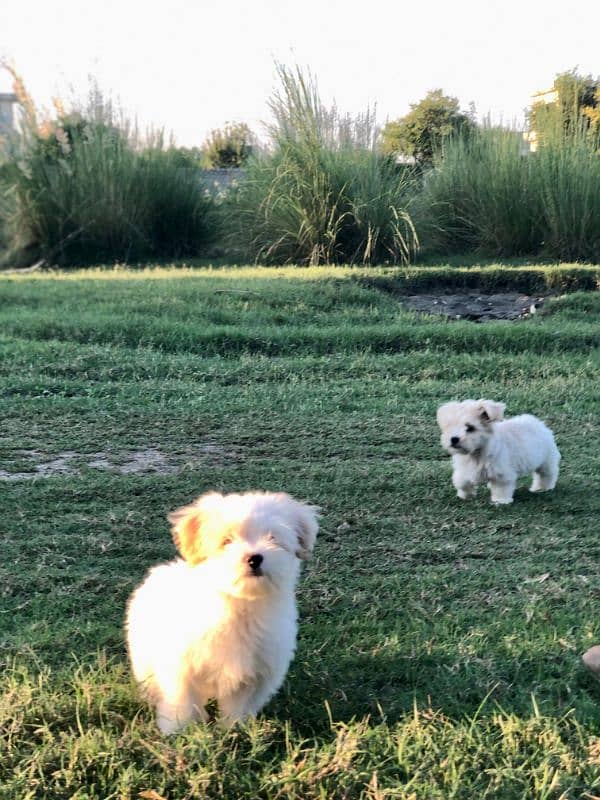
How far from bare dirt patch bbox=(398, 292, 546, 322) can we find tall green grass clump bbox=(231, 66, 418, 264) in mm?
1701

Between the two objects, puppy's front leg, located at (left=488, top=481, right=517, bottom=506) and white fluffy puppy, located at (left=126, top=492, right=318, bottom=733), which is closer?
white fluffy puppy, located at (left=126, top=492, right=318, bottom=733)

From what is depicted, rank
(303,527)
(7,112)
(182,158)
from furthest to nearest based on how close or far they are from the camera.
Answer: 1. (7,112)
2. (182,158)
3. (303,527)

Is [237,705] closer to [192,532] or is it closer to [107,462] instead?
[192,532]

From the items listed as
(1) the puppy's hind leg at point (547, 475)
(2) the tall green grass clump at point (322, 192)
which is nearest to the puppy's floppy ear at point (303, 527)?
(1) the puppy's hind leg at point (547, 475)

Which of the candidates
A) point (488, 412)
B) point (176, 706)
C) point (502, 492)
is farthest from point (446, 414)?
point (176, 706)

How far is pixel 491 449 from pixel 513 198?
30.1 ft

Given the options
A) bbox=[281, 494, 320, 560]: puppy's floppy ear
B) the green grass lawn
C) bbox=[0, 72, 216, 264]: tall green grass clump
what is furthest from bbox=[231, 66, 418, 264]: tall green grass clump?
bbox=[281, 494, 320, 560]: puppy's floppy ear

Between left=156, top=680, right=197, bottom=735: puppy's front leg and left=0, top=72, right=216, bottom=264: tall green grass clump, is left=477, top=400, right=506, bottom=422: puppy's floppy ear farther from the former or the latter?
left=0, top=72, right=216, bottom=264: tall green grass clump

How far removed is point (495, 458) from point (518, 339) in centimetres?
379

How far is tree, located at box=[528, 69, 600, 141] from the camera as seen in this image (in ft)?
44.0

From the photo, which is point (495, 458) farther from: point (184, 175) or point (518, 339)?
point (184, 175)

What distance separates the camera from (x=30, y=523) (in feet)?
13.1

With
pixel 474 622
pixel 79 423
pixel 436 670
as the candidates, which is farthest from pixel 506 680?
pixel 79 423

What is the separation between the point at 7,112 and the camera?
15578 millimetres
